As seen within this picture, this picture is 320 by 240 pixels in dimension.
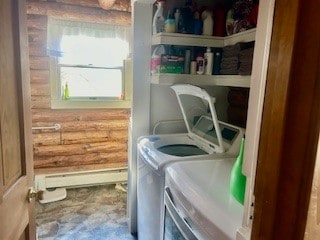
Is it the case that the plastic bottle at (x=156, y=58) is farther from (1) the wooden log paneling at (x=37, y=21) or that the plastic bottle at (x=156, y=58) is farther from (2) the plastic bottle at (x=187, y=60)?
(1) the wooden log paneling at (x=37, y=21)

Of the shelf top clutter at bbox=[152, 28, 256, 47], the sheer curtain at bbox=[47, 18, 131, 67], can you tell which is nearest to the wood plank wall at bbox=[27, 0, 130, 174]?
the sheer curtain at bbox=[47, 18, 131, 67]

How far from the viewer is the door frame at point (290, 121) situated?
0.42 m

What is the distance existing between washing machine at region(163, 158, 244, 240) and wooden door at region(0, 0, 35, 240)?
682mm

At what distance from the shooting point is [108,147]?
336 cm

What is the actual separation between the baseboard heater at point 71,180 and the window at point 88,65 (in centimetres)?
85

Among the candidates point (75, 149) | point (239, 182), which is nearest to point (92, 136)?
point (75, 149)

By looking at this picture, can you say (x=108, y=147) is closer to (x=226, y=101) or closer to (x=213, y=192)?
(x=226, y=101)

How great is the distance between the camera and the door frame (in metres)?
0.42

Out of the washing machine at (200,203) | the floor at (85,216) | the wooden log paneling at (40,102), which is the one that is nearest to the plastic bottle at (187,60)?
the washing machine at (200,203)

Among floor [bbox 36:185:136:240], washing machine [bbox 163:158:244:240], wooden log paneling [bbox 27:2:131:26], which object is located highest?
wooden log paneling [bbox 27:2:131:26]

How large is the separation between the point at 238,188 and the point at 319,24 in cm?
83

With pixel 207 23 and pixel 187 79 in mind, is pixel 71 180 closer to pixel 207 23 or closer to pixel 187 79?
pixel 187 79

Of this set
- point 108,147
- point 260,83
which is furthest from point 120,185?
point 260,83

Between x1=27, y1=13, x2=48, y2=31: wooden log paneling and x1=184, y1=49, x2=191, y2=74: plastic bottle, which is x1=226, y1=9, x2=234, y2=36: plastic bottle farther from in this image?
x1=27, y1=13, x2=48, y2=31: wooden log paneling
